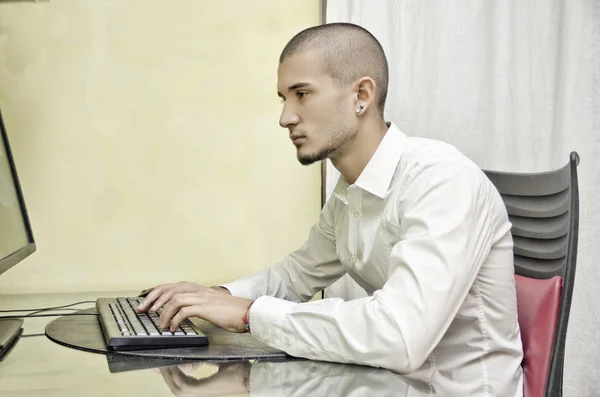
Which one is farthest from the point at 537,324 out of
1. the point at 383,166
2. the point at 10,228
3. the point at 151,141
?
the point at 151,141

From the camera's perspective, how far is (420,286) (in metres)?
1.04

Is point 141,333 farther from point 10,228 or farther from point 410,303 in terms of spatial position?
point 10,228

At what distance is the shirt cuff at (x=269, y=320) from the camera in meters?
1.10

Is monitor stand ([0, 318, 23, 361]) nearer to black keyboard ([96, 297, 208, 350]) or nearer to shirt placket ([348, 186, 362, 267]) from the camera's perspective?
black keyboard ([96, 297, 208, 350])

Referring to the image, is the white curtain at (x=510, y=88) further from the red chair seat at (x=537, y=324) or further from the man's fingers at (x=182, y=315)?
the man's fingers at (x=182, y=315)

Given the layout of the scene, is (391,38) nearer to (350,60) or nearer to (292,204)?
(292,204)

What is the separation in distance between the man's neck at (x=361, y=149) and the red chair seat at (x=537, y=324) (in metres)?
0.38

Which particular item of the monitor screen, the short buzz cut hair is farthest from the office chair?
the monitor screen

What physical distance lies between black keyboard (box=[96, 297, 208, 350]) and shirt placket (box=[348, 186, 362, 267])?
36 cm

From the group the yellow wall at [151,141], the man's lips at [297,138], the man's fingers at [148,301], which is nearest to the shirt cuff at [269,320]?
the man's fingers at [148,301]

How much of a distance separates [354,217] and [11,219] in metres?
0.73

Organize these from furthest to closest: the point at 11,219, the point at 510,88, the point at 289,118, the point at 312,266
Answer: the point at 510,88 → the point at 312,266 → the point at 11,219 → the point at 289,118

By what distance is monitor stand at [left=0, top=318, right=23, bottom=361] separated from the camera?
3.75ft

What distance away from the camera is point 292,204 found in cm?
202
